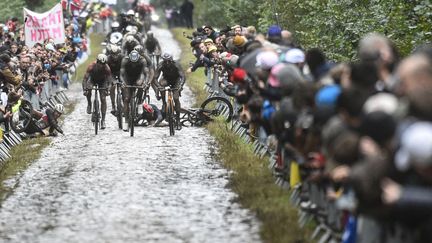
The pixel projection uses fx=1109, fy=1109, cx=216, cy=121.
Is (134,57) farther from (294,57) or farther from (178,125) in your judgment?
(294,57)

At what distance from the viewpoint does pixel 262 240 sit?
12.4 meters

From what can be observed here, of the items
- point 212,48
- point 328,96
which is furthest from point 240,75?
point 212,48

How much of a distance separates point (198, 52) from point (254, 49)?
16365mm

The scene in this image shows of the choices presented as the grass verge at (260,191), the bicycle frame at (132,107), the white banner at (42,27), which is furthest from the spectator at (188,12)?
the grass verge at (260,191)

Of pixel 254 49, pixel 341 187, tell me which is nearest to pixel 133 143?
pixel 254 49

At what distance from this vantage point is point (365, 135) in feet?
30.4

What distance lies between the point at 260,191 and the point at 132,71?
34.3 ft

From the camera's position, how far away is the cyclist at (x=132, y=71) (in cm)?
2528

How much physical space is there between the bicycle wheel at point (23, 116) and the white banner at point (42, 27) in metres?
7.30

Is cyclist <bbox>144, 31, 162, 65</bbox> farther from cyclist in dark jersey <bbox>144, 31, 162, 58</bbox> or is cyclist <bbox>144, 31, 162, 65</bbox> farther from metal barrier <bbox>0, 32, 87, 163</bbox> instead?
metal barrier <bbox>0, 32, 87, 163</bbox>

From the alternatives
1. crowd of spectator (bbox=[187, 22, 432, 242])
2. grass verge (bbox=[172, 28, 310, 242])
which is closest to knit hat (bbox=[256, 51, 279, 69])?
crowd of spectator (bbox=[187, 22, 432, 242])

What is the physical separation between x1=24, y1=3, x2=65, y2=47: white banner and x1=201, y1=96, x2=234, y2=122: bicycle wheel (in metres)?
7.23

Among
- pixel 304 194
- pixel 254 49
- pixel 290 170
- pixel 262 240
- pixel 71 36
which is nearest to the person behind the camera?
pixel 262 240

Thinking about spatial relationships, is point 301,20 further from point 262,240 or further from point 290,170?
point 262,240
